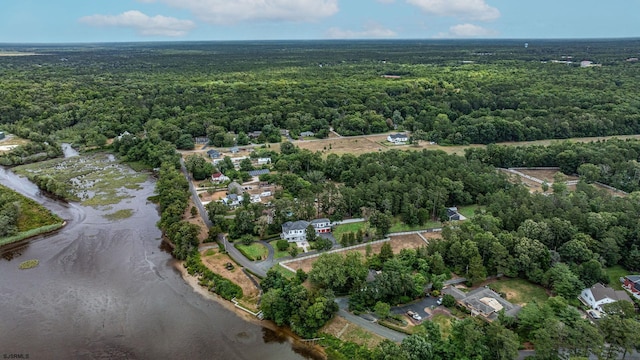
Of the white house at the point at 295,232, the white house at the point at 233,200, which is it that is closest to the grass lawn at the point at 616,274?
the white house at the point at 295,232

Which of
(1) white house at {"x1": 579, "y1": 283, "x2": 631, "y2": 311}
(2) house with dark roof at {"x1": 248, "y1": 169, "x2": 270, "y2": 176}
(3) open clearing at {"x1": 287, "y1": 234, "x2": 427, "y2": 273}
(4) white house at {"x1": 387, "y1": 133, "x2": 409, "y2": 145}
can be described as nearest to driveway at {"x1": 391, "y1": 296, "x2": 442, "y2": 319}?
(3) open clearing at {"x1": 287, "y1": 234, "x2": 427, "y2": 273}

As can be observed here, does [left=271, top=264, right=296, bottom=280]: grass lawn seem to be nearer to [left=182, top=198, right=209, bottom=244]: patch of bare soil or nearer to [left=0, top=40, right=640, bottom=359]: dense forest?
[left=0, top=40, right=640, bottom=359]: dense forest

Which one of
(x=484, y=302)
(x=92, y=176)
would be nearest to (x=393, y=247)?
(x=484, y=302)

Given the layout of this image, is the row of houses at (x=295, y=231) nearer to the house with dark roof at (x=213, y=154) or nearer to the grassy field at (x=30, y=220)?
the grassy field at (x=30, y=220)

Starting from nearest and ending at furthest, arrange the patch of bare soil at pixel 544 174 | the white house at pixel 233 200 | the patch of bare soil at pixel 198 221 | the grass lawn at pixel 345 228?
the grass lawn at pixel 345 228, the patch of bare soil at pixel 198 221, the white house at pixel 233 200, the patch of bare soil at pixel 544 174

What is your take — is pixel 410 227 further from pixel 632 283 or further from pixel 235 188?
pixel 235 188

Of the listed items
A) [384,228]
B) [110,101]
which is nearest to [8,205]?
[384,228]
